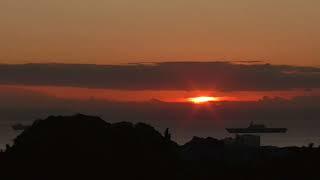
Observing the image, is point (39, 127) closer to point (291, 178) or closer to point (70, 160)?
point (70, 160)

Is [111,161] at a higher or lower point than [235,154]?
lower

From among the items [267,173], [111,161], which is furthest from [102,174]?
[267,173]

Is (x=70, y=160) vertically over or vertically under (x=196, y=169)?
under

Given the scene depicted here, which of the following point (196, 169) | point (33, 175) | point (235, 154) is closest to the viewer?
point (33, 175)

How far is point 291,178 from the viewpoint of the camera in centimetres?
5241

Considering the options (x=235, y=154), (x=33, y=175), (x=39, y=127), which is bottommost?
(x=33, y=175)

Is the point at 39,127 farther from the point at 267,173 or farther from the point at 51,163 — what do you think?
the point at 267,173

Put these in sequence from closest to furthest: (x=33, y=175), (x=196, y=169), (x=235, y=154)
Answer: (x=33, y=175), (x=196, y=169), (x=235, y=154)

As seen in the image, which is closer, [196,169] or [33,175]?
[33,175]

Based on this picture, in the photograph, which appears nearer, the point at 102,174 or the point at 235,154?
the point at 102,174

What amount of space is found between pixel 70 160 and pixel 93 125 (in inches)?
85.0

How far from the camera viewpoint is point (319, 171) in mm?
52625

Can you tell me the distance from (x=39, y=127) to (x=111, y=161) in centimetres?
419

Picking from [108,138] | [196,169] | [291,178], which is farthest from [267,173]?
[108,138]
